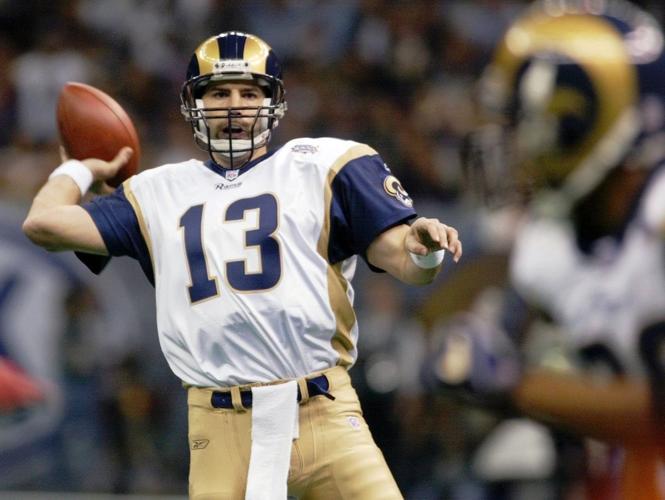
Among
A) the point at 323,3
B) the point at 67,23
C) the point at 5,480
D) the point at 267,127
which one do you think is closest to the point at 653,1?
the point at 323,3

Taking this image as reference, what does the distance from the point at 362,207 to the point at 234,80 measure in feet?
1.63

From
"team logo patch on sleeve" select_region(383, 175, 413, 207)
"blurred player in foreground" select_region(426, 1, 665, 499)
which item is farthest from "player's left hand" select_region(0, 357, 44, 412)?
"team logo patch on sleeve" select_region(383, 175, 413, 207)

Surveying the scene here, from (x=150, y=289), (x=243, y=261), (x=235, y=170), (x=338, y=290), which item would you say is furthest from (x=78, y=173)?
(x=150, y=289)

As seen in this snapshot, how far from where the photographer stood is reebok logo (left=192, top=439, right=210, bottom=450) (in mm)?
Answer: 3400

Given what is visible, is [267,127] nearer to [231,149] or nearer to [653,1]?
[231,149]

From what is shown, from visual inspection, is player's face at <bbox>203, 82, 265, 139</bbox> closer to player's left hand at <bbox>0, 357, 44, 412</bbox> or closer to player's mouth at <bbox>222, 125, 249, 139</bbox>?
player's mouth at <bbox>222, 125, 249, 139</bbox>

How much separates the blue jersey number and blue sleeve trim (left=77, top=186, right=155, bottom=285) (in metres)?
0.18

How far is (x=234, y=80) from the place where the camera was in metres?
3.63

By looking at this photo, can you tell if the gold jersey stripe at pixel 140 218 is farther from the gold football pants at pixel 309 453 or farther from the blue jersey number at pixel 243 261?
the gold football pants at pixel 309 453

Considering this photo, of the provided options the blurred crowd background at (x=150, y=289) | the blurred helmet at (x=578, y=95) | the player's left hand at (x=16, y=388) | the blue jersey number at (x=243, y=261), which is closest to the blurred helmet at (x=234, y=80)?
the blue jersey number at (x=243, y=261)

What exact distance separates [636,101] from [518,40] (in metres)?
0.51

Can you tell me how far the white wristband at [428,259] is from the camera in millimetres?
3232

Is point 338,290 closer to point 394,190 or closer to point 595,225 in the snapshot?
point 394,190

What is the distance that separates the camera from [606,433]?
4.29m
